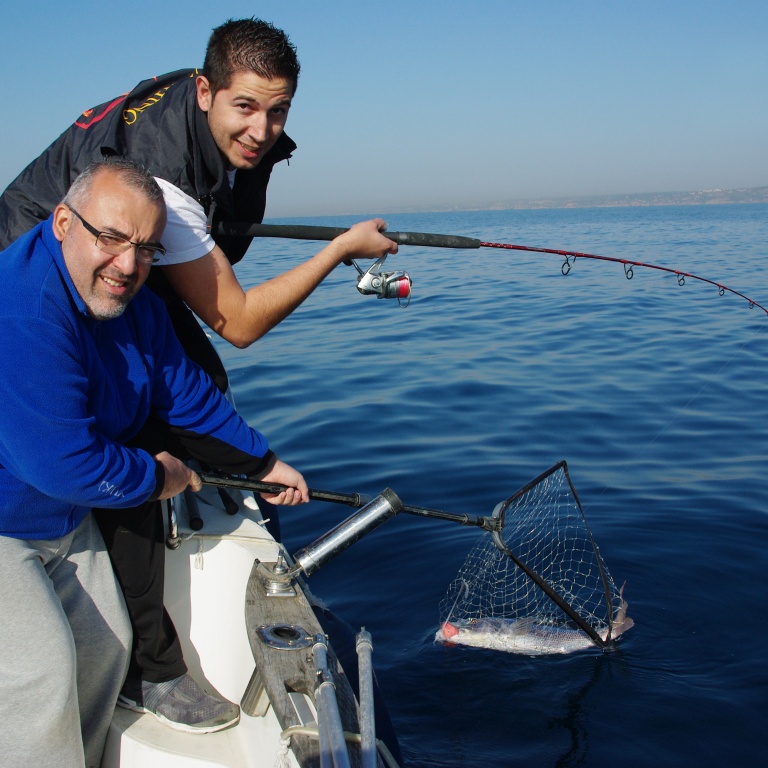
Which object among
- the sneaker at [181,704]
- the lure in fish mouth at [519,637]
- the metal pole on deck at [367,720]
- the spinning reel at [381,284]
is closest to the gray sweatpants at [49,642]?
the sneaker at [181,704]

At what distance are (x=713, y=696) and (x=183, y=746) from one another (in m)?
2.75

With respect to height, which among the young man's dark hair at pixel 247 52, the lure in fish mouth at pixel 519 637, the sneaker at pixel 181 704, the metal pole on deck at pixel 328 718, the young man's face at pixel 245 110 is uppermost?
the young man's dark hair at pixel 247 52

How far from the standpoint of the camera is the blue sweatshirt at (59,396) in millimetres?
1964

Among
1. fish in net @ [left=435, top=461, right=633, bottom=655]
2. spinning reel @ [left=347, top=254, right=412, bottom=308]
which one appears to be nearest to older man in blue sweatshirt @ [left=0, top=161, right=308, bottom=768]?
spinning reel @ [left=347, top=254, right=412, bottom=308]

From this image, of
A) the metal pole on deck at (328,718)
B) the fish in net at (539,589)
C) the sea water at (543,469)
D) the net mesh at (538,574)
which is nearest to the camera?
the metal pole on deck at (328,718)

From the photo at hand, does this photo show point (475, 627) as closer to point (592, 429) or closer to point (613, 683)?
point (613, 683)

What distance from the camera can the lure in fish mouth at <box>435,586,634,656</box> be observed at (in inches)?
169

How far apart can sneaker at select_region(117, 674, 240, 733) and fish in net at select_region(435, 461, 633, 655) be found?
1479 mm

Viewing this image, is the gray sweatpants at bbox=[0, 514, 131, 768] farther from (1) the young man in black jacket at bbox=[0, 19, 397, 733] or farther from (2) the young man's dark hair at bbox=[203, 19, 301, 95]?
(2) the young man's dark hair at bbox=[203, 19, 301, 95]

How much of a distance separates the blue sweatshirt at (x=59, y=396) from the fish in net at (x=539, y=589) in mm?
1824

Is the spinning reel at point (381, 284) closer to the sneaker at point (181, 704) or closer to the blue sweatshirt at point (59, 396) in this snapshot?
the blue sweatshirt at point (59, 396)

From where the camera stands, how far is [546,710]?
12.6ft

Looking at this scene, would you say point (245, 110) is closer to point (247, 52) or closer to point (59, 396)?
point (247, 52)

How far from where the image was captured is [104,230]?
2.09 metres
